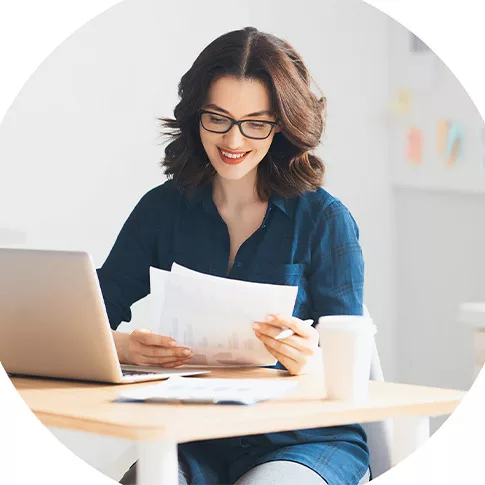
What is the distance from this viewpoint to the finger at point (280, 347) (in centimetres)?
145

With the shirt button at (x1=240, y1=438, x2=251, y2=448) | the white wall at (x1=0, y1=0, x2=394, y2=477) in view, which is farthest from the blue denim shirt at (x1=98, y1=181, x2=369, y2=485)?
the white wall at (x1=0, y1=0, x2=394, y2=477)

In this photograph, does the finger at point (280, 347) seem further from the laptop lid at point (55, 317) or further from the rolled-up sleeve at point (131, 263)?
the rolled-up sleeve at point (131, 263)

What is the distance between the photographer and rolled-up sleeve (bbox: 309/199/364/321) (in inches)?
66.3

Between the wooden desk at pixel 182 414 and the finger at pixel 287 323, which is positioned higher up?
the finger at pixel 287 323

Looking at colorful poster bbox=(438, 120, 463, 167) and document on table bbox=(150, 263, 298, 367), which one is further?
colorful poster bbox=(438, 120, 463, 167)

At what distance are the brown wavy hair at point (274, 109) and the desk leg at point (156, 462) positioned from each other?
804 millimetres

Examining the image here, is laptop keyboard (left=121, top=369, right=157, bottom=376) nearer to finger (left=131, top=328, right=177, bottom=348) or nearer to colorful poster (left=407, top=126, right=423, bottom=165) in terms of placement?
finger (left=131, top=328, right=177, bottom=348)

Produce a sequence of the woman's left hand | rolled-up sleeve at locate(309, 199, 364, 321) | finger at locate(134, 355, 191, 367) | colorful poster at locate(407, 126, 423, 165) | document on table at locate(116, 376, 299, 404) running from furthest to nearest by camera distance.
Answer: colorful poster at locate(407, 126, 423, 165) → rolled-up sleeve at locate(309, 199, 364, 321) → finger at locate(134, 355, 191, 367) → the woman's left hand → document on table at locate(116, 376, 299, 404)

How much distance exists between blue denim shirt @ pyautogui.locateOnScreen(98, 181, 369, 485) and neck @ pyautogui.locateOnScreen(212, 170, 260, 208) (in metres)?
0.03

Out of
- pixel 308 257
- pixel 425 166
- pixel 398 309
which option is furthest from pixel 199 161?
pixel 398 309

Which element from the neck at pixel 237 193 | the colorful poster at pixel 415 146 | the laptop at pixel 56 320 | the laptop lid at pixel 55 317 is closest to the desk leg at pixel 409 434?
the laptop at pixel 56 320

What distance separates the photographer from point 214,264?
5.90 ft

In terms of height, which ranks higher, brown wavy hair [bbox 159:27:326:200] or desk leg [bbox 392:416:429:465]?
brown wavy hair [bbox 159:27:326:200]

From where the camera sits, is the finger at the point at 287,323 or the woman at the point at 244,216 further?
the woman at the point at 244,216
